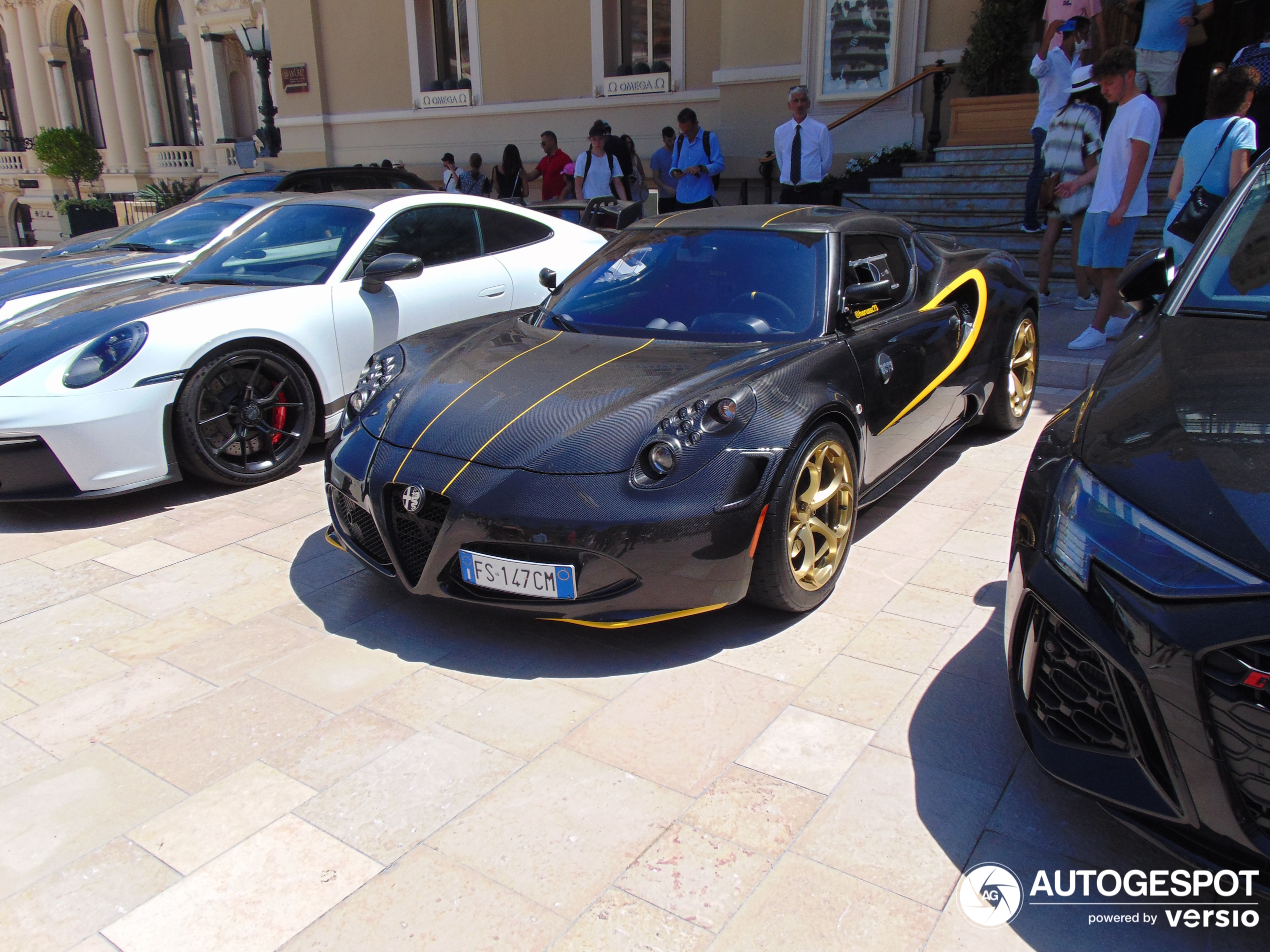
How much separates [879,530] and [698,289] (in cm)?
130

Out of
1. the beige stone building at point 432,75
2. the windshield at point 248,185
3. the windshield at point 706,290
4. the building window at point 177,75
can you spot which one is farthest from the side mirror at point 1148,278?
the building window at point 177,75

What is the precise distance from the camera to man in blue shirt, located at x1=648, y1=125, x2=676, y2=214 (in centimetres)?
1218

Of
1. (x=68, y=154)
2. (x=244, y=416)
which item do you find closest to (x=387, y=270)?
(x=244, y=416)

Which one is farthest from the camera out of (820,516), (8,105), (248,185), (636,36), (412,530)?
(8,105)

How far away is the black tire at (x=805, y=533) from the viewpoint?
2.96m

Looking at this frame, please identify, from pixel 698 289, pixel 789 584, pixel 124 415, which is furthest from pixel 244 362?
pixel 789 584

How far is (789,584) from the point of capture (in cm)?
307

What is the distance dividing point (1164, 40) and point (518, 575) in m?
9.19

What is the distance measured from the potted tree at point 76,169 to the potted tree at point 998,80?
61.1 ft

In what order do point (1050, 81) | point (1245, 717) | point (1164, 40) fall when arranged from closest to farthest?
point (1245, 717), point (1050, 81), point (1164, 40)

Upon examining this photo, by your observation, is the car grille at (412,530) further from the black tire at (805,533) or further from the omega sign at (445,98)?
the omega sign at (445,98)

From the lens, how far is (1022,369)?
5.29 m

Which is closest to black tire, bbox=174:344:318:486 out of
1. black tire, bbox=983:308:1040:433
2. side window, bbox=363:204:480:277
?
side window, bbox=363:204:480:277

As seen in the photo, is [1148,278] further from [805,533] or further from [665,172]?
[665,172]
